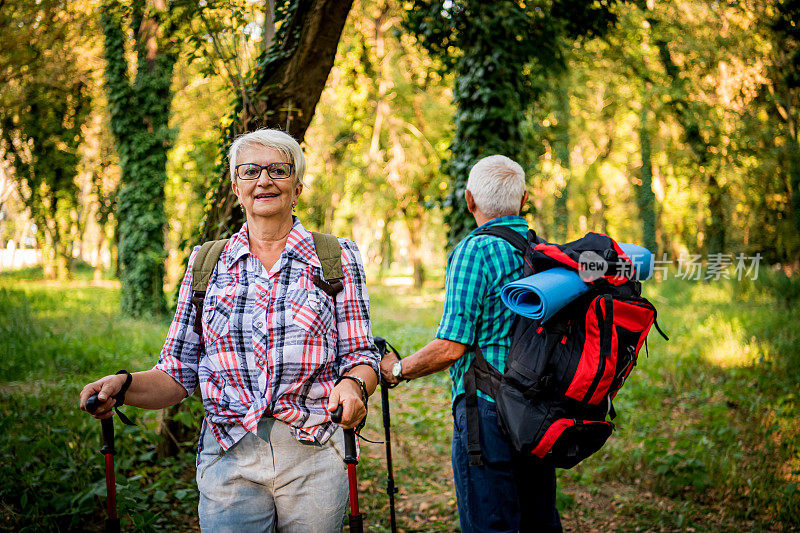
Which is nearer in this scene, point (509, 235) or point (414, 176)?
point (509, 235)

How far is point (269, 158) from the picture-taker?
2279mm

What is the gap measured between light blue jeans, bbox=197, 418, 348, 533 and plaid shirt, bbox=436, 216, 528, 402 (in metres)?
0.86

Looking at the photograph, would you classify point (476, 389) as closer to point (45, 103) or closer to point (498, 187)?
point (498, 187)

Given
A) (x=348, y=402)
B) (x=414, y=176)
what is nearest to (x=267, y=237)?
(x=348, y=402)

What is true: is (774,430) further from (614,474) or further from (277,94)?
(277,94)

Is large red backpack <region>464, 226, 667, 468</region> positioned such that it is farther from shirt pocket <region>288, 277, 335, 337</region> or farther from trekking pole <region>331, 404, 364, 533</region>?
shirt pocket <region>288, 277, 335, 337</region>

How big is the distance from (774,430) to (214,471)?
6197 millimetres

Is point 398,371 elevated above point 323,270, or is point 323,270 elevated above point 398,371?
point 323,270

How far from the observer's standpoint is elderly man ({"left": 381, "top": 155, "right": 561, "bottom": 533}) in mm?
2611

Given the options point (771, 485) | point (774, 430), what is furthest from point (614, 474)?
point (774, 430)

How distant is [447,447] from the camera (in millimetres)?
6059

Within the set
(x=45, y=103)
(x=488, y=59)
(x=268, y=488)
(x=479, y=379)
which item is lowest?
(x=268, y=488)

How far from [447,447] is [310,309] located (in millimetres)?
4330

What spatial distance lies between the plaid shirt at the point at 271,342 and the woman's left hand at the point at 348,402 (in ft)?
0.38
